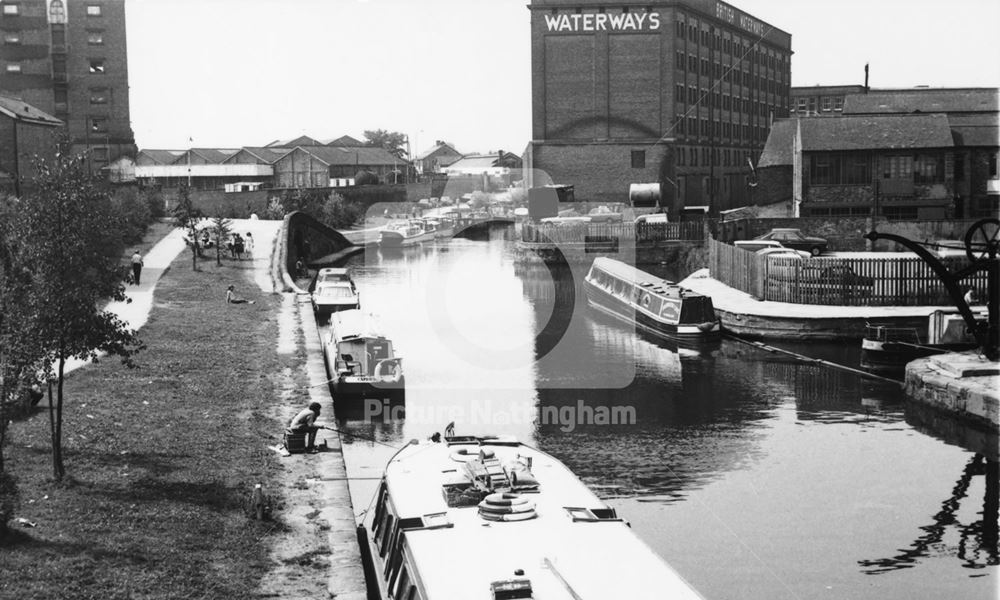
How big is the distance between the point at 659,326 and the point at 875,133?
1189 inches

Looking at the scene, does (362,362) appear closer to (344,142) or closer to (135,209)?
(135,209)

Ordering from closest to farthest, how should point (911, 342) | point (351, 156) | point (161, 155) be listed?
point (911, 342) < point (161, 155) < point (351, 156)

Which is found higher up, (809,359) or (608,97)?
(608,97)

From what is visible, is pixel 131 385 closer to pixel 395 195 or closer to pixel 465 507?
pixel 465 507

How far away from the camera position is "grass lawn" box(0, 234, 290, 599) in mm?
16234

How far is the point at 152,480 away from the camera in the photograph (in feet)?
71.0

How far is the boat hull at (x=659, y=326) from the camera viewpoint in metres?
47.1

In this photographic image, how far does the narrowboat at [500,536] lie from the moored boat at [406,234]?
78.3 meters

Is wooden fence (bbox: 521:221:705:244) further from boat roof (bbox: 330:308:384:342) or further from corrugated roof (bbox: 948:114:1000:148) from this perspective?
boat roof (bbox: 330:308:384:342)

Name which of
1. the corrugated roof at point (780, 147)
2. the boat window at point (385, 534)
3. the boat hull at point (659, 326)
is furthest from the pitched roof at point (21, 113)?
the boat window at point (385, 534)

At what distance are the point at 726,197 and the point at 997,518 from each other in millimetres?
91761

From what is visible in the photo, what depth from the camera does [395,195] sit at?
133750 millimetres

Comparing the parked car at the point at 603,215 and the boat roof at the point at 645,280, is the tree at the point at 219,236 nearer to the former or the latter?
the boat roof at the point at 645,280

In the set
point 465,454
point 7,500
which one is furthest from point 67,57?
point 465,454
